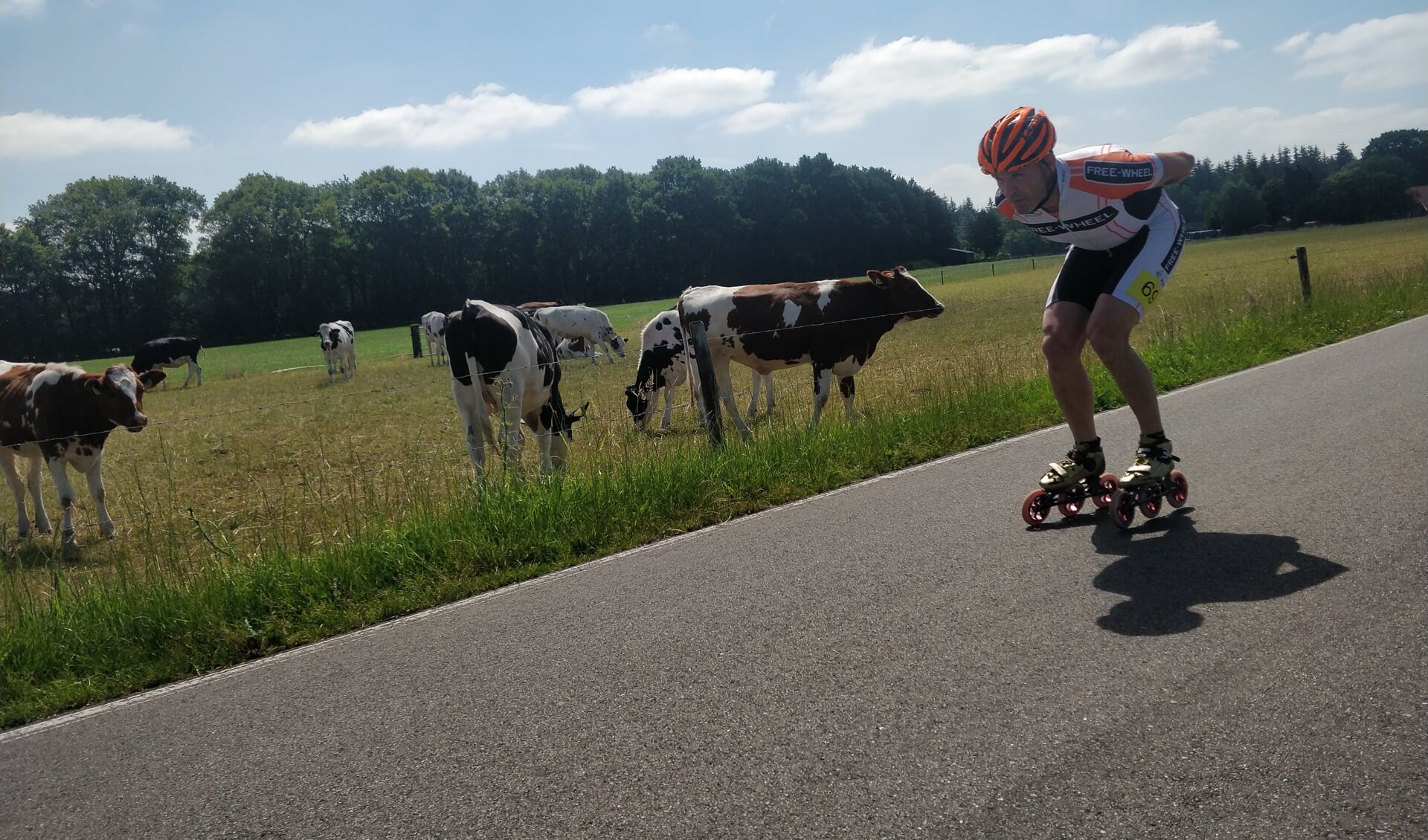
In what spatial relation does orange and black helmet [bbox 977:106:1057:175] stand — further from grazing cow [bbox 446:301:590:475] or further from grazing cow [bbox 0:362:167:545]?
grazing cow [bbox 0:362:167:545]

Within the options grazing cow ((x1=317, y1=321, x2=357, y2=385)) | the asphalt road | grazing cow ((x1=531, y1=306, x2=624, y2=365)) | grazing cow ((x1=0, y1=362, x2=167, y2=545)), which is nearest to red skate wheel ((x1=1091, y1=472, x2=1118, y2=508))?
the asphalt road

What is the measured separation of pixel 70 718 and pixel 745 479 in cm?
423

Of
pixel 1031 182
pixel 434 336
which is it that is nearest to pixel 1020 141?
pixel 1031 182


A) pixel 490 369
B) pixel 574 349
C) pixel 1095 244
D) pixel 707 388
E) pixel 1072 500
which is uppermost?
pixel 1095 244

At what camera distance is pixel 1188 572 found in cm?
440

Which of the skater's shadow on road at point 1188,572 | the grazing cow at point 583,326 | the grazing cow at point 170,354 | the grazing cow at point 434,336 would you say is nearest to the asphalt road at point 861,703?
the skater's shadow on road at point 1188,572

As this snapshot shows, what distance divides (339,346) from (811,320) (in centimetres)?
2192

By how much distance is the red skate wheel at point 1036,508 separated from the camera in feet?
17.7

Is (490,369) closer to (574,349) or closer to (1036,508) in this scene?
(1036,508)

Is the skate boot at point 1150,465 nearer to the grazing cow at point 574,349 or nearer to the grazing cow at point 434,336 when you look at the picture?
the grazing cow at point 574,349

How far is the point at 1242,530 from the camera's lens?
4.97 m

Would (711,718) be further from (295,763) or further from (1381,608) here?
(1381,608)

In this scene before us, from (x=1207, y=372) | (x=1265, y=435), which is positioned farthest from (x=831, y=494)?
(x=1207, y=372)

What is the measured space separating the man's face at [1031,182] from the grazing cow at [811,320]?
21.4 ft
